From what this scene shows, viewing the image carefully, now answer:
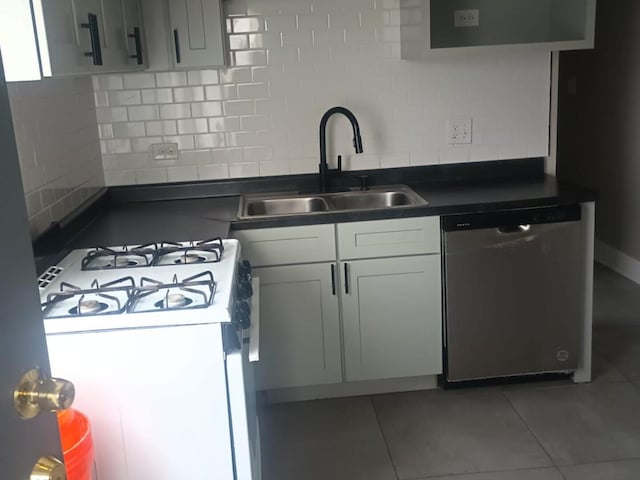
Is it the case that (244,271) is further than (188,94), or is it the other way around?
(188,94)

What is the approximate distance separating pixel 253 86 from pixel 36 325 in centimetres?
236

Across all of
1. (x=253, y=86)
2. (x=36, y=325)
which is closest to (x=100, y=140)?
(x=253, y=86)

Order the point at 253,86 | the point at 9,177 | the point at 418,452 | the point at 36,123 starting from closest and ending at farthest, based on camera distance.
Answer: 1. the point at 9,177
2. the point at 36,123
3. the point at 418,452
4. the point at 253,86

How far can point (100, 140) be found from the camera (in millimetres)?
3252

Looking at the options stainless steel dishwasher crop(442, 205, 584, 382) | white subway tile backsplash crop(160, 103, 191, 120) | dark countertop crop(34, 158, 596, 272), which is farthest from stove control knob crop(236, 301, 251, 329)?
white subway tile backsplash crop(160, 103, 191, 120)

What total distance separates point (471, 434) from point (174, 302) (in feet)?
4.97

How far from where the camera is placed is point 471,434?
2756 millimetres

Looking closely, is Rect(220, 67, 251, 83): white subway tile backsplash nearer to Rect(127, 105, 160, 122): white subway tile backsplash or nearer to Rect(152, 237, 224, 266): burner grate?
Rect(127, 105, 160, 122): white subway tile backsplash

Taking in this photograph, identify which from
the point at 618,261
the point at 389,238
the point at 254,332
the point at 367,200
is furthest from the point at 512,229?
the point at 618,261

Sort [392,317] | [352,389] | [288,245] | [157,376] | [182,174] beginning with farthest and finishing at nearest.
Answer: [182,174] < [352,389] < [392,317] < [288,245] < [157,376]

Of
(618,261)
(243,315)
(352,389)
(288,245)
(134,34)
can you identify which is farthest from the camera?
(618,261)

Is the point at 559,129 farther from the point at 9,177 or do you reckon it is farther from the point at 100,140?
the point at 9,177

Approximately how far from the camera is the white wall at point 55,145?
2.27 metres

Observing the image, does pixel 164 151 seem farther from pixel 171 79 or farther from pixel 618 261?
pixel 618 261
